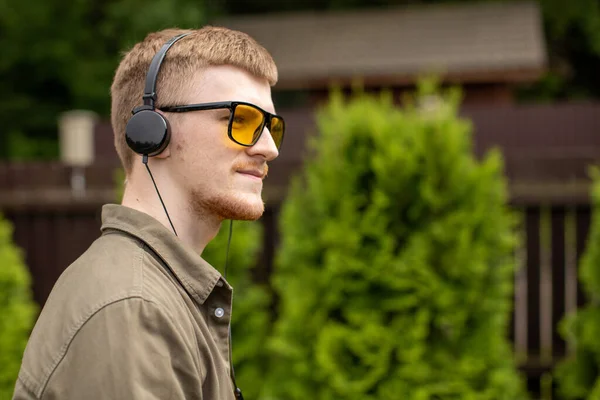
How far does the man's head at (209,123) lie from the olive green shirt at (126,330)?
16cm

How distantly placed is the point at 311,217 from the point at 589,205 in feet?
9.15

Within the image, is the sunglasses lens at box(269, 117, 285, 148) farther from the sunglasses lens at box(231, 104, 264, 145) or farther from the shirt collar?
the shirt collar

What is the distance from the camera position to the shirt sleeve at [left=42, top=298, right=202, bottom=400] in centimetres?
125

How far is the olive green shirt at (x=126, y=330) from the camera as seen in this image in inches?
49.8

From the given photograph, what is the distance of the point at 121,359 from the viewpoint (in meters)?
1.26

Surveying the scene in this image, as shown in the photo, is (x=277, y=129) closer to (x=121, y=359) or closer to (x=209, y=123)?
(x=209, y=123)

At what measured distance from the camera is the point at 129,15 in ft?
70.1

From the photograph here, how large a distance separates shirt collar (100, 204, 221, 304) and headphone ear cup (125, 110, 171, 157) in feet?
0.51

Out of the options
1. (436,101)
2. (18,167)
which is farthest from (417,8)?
(436,101)

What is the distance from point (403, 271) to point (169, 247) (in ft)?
8.74

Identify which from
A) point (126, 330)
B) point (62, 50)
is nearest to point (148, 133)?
point (126, 330)

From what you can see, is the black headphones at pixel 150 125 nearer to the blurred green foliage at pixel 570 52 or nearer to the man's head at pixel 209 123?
the man's head at pixel 209 123

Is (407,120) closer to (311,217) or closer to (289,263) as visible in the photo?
(311,217)

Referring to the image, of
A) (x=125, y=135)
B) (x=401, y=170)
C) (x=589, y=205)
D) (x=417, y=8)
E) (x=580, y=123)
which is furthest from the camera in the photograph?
(x=417, y=8)
